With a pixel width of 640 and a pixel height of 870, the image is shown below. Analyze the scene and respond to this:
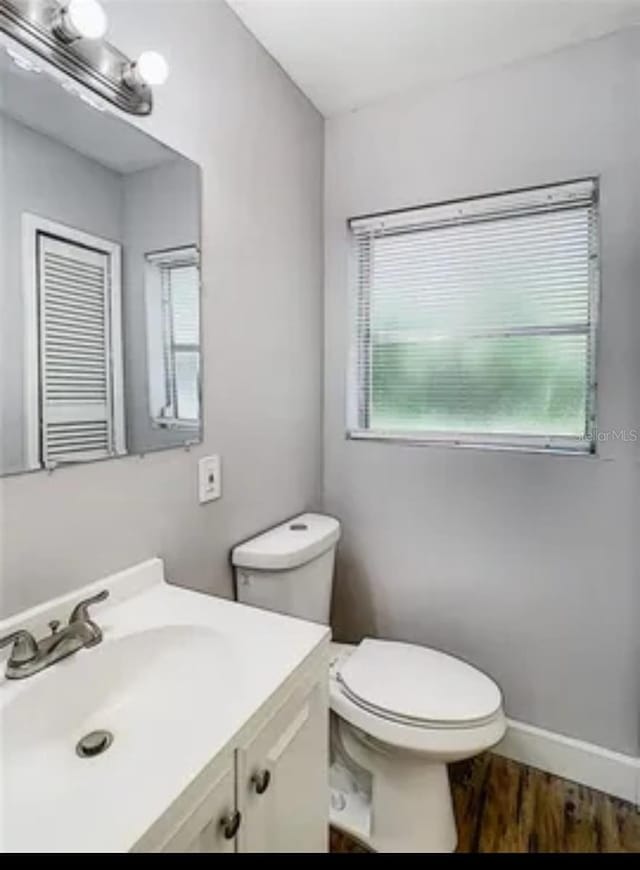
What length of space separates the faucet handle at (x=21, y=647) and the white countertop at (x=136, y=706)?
0.03 metres

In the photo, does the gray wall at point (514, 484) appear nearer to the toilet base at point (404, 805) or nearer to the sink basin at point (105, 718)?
the toilet base at point (404, 805)

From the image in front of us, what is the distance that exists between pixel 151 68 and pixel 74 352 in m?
0.63

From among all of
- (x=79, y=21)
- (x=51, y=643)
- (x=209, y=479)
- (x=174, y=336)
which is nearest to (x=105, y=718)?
(x=51, y=643)

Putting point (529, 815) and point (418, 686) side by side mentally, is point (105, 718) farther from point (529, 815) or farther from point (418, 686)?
point (529, 815)

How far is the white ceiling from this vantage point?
1372 mm

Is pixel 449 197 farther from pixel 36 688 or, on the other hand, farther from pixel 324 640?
pixel 36 688

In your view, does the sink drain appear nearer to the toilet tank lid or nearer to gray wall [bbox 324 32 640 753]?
the toilet tank lid

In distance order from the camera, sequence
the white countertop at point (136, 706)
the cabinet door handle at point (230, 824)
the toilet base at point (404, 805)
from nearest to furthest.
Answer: the white countertop at point (136, 706)
the cabinet door handle at point (230, 824)
the toilet base at point (404, 805)

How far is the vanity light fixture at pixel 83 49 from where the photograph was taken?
2.87ft

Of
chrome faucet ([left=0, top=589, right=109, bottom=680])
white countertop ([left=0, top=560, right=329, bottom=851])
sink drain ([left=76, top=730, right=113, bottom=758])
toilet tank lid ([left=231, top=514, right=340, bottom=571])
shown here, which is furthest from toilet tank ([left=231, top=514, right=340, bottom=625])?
sink drain ([left=76, top=730, right=113, bottom=758])

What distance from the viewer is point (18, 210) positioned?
0.89m

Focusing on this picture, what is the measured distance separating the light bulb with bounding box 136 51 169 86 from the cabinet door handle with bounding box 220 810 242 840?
1383mm

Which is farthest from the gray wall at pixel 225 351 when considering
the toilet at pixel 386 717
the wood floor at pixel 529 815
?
the wood floor at pixel 529 815

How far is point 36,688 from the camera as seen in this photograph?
80 cm
